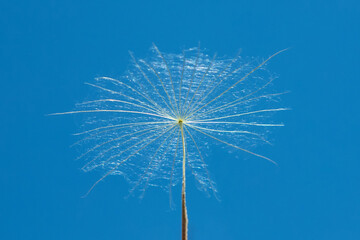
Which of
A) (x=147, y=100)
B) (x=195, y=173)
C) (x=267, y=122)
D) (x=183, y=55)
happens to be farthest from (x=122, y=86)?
(x=267, y=122)

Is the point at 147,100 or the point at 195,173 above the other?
the point at 147,100

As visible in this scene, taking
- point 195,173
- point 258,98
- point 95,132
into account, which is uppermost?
point 258,98

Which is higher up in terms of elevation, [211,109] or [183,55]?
[183,55]

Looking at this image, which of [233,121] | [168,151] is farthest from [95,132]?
[233,121]

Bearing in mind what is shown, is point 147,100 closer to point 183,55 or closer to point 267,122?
point 183,55

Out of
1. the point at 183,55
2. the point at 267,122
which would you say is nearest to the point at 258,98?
the point at 267,122

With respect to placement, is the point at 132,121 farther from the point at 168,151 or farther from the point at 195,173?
the point at 195,173

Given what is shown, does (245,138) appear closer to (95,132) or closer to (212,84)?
(212,84)
